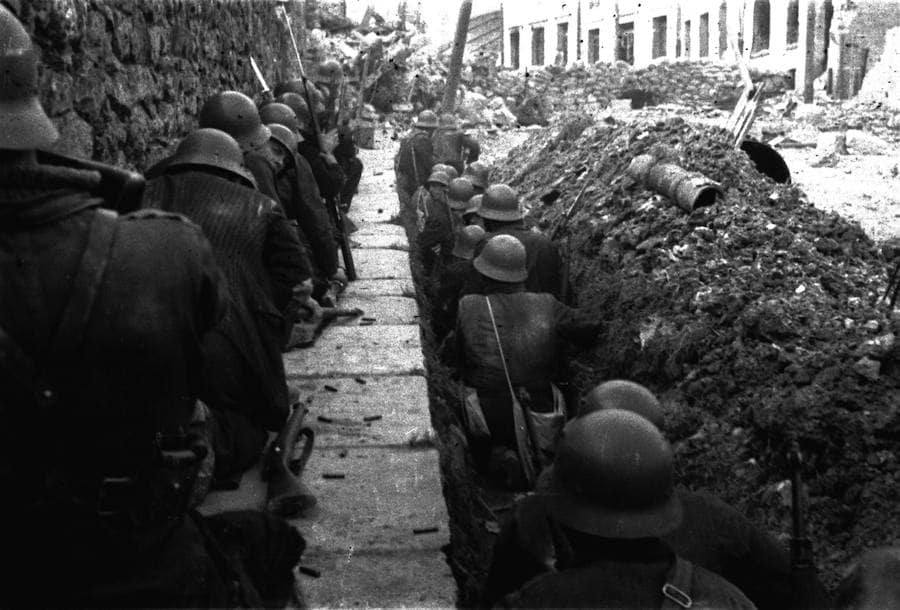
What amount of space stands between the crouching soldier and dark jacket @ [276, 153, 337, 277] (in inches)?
33.6

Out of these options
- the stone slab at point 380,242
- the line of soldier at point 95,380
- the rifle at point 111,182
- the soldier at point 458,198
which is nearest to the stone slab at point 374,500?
the line of soldier at point 95,380

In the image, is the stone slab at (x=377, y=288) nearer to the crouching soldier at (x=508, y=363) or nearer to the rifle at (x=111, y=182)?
the crouching soldier at (x=508, y=363)

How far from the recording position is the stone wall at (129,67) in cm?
549

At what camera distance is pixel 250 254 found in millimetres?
4570

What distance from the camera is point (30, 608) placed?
2555 mm

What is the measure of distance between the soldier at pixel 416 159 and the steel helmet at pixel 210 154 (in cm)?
1055

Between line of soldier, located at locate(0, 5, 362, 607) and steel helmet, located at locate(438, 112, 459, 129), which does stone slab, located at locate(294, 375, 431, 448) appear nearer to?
line of soldier, located at locate(0, 5, 362, 607)

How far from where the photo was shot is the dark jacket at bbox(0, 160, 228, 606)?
2.41m

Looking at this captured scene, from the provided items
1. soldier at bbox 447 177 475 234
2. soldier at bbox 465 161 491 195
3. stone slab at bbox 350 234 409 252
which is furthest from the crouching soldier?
soldier at bbox 465 161 491 195

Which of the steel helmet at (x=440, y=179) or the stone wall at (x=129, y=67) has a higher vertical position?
the stone wall at (x=129, y=67)

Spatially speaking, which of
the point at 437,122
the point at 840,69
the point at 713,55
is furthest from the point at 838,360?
the point at 713,55

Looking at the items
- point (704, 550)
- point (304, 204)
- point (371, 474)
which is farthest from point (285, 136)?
point (704, 550)

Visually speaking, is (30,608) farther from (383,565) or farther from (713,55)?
(713,55)

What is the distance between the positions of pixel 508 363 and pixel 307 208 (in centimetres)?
145
